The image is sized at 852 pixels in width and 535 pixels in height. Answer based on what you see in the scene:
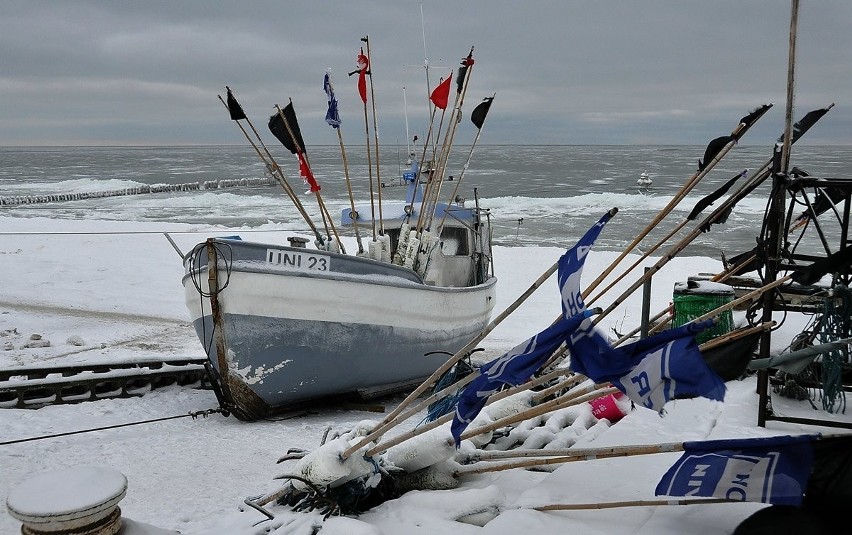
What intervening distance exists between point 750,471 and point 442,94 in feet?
23.8

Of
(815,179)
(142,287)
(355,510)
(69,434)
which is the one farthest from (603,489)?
(142,287)

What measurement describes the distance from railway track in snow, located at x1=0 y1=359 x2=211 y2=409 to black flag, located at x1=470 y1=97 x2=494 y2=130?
4.82m

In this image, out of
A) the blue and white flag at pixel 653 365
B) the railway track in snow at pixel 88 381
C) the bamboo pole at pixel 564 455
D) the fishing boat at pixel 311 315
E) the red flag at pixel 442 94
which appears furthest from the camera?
the red flag at pixel 442 94

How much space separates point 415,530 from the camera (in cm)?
394

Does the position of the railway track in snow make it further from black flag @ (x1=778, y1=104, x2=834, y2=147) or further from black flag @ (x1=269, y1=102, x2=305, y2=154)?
black flag @ (x1=778, y1=104, x2=834, y2=147)

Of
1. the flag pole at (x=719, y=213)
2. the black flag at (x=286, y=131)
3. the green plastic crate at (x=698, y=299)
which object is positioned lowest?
the green plastic crate at (x=698, y=299)

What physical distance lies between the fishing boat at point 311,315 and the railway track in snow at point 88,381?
3.74ft

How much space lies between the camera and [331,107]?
8.78 meters

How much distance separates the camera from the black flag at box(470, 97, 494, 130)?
30.7 ft

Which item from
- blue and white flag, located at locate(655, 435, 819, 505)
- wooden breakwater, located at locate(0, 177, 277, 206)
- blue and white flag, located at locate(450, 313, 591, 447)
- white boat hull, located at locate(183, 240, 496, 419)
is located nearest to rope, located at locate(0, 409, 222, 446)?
white boat hull, located at locate(183, 240, 496, 419)

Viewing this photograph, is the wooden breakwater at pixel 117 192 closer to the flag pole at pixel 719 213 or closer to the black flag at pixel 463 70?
the black flag at pixel 463 70

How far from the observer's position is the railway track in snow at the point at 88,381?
8.05 metres

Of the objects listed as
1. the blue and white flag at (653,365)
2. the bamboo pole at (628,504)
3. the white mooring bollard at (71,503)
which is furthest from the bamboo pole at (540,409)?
the white mooring bollard at (71,503)

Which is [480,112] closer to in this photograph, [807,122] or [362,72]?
[362,72]
